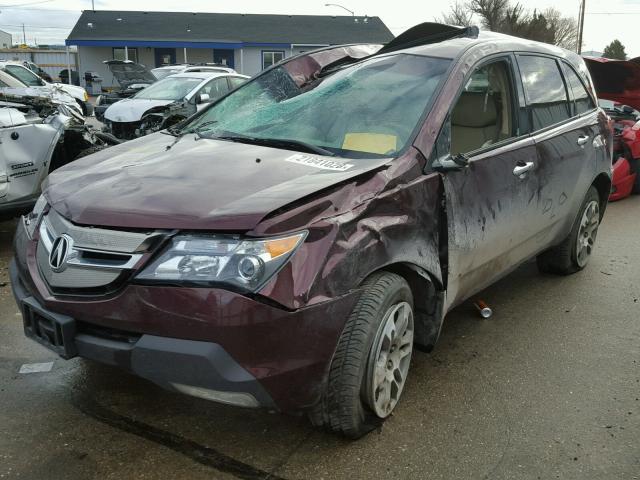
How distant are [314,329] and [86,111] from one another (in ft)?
39.7

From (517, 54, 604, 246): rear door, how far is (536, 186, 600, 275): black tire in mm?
143

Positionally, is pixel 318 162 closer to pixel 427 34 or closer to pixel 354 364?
A: pixel 354 364

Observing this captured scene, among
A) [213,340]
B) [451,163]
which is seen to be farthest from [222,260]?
[451,163]

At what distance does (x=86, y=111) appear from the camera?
43.0 feet

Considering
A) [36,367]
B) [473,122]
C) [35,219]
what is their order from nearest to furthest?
[35,219], [36,367], [473,122]

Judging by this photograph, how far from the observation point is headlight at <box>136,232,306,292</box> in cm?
232

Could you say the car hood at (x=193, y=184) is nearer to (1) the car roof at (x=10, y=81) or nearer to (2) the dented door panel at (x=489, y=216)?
(2) the dented door panel at (x=489, y=216)

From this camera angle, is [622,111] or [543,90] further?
[622,111]

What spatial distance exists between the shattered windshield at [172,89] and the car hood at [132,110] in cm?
32

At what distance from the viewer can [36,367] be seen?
350 centimetres

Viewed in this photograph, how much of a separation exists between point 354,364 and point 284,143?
125 cm

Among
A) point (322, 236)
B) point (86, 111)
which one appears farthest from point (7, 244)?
point (86, 111)

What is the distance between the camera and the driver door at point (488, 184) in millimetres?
3248

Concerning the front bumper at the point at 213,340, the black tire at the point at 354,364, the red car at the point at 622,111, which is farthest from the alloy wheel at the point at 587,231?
the red car at the point at 622,111
